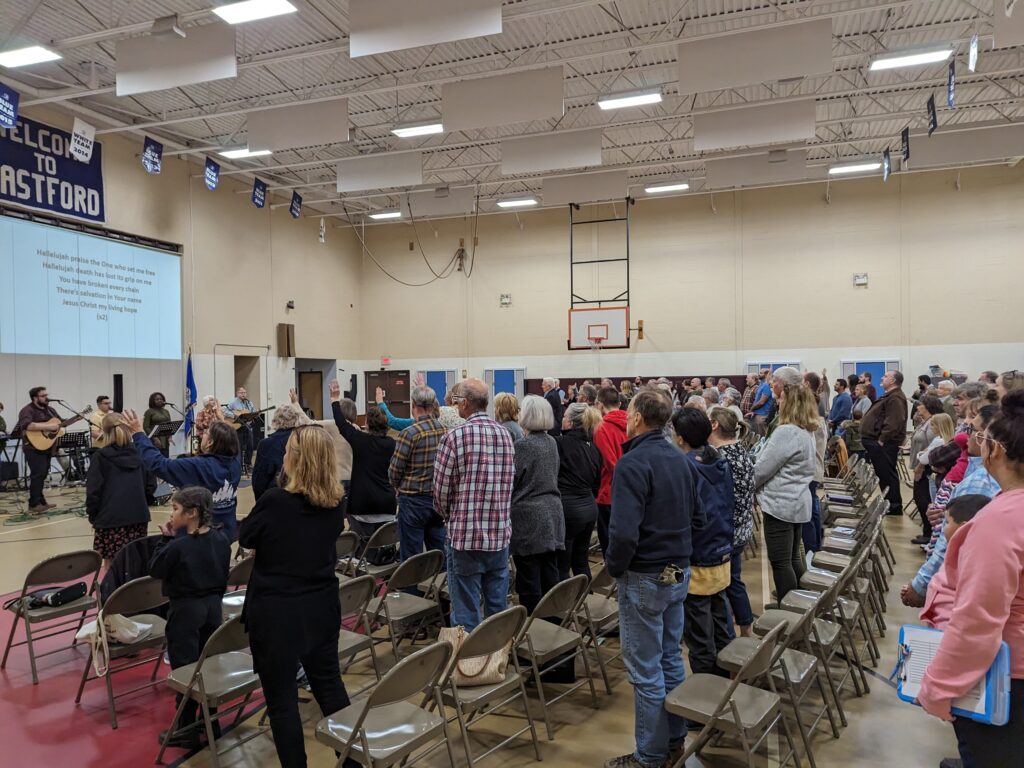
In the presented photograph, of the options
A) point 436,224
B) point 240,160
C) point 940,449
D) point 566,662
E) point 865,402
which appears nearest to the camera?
point 566,662

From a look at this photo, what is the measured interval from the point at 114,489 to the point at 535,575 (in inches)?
111

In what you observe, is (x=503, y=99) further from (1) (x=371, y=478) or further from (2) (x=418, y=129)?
(1) (x=371, y=478)

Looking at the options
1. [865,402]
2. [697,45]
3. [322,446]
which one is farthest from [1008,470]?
[865,402]

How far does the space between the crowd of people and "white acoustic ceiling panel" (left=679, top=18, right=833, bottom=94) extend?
4.22 m

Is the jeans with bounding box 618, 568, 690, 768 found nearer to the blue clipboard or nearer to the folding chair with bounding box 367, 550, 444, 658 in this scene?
the blue clipboard

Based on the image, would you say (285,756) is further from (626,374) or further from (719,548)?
(626,374)

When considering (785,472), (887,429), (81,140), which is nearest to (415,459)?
(785,472)

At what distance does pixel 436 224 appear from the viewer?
16.9 m

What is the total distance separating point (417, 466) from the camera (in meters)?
4.11

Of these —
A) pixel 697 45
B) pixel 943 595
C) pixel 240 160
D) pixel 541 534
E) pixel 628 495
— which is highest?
pixel 240 160

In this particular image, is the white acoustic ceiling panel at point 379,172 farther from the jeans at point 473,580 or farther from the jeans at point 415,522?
the jeans at point 473,580

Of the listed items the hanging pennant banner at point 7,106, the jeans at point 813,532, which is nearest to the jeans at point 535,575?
the jeans at point 813,532

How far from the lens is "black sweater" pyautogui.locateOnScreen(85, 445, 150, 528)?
404 cm

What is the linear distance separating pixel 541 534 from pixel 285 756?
60.3 inches
